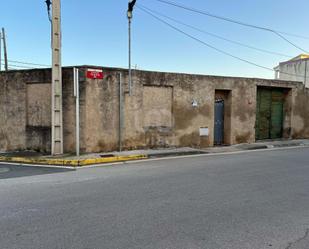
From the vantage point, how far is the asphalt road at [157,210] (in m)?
3.57

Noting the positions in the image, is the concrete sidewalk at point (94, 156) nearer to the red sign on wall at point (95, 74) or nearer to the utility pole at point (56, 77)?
the utility pole at point (56, 77)

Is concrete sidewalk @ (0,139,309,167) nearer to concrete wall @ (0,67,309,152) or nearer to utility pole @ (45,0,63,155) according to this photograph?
concrete wall @ (0,67,309,152)

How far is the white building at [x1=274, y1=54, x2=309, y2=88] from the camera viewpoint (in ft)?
112

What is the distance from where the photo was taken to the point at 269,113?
16.1 m

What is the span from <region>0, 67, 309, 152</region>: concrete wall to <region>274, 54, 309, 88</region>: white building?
2556cm

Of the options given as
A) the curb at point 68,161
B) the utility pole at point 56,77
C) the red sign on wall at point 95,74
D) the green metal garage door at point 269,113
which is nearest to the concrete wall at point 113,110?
the red sign on wall at point 95,74

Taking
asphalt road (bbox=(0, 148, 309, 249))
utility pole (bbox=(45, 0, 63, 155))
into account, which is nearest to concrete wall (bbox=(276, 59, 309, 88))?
asphalt road (bbox=(0, 148, 309, 249))

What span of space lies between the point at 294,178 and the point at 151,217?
4.49 meters

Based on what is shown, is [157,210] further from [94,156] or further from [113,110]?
[113,110]

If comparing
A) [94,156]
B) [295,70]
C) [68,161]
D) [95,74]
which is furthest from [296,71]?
[68,161]

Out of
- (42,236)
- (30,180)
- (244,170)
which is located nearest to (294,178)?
(244,170)

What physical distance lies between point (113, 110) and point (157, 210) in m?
7.09

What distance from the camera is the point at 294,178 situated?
22.7ft

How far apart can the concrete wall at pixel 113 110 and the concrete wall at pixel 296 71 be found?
25.5 meters
